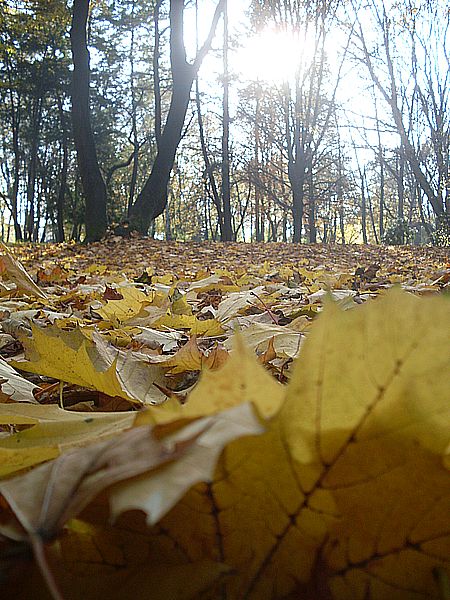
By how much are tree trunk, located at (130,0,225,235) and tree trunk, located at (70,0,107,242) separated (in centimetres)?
55

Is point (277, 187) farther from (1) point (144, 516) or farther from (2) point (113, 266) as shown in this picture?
(1) point (144, 516)

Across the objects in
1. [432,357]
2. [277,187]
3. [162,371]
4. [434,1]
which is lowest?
[162,371]

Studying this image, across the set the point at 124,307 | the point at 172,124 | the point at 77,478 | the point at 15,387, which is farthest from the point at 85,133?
the point at 77,478

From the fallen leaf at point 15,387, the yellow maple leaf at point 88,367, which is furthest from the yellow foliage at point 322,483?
the fallen leaf at point 15,387

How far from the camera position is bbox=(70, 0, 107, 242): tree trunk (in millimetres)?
7625

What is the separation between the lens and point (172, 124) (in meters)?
7.66

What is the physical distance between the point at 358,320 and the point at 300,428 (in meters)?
0.05

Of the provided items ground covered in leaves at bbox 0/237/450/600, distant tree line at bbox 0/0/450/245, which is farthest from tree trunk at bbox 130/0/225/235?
ground covered in leaves at bbox 0/237/450/600

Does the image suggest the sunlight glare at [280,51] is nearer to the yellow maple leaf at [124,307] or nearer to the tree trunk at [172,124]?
the tree trunk at [172,124]

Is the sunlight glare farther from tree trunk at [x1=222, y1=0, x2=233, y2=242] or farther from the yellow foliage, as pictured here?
the yellow foliage

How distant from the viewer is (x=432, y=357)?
20 cm

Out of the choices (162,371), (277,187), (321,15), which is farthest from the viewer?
(277,187)

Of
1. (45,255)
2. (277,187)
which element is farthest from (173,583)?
(277,187)

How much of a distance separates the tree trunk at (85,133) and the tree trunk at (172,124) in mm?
545
